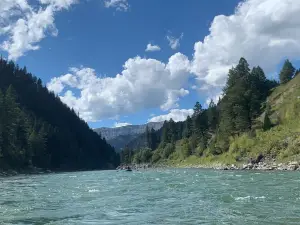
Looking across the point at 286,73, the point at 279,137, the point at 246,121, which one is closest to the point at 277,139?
the point at 279,137

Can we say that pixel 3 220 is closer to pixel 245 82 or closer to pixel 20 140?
pixel 245 82

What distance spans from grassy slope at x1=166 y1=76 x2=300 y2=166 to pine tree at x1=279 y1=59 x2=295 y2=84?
22.0 metres

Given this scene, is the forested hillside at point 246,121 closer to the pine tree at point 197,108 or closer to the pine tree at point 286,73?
the pine tree at point 286,73

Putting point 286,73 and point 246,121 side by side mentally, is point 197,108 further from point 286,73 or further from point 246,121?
point 246,121

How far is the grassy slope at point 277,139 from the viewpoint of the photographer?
69.5 meters

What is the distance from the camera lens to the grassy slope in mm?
69500

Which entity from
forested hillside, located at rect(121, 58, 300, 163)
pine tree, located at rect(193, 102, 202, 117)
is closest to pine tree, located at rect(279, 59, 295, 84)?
forested hillside, located at rect(121, 58, 300, 163)

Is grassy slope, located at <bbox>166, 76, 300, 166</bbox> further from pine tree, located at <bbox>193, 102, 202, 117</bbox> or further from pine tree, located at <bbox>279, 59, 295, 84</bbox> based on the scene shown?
pine tree, located at <bbox>193, 102, 202, 117</bbox>

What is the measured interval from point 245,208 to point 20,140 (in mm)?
125500

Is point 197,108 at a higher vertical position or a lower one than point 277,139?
higher

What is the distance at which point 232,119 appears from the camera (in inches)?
3848

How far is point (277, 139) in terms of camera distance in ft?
249

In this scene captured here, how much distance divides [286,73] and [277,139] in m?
63.3

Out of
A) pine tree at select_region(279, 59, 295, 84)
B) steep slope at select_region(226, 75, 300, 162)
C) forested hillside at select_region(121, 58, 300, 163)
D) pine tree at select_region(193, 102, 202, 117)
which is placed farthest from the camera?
pine tree at select_region(193, 102, 202, 117)
